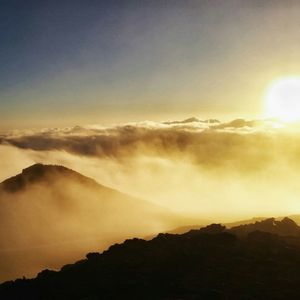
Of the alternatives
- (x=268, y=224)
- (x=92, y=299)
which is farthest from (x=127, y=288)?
(x=268, y=224)

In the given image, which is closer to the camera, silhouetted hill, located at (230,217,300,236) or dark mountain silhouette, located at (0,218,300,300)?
dark mountain silhouette, located at (0,218,300,300)

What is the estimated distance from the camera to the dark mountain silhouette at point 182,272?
6906 cm

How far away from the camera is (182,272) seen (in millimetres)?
76000

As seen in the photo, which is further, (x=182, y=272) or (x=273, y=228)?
(x=273, y=228)

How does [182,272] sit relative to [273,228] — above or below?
below

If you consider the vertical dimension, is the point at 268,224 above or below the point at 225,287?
above

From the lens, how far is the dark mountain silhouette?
69.1 meters

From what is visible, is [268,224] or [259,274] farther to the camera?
[268,224]

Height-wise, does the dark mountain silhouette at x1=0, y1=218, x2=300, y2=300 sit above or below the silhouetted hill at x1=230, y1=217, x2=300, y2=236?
below

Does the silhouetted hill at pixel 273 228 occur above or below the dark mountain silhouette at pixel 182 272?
above

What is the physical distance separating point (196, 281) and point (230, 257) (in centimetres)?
1071

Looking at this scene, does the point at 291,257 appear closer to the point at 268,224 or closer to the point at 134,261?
the point at 134,261

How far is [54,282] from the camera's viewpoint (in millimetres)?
79500

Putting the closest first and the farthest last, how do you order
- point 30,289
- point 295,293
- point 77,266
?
point 295,293 < point 30,289 < point 77,266
